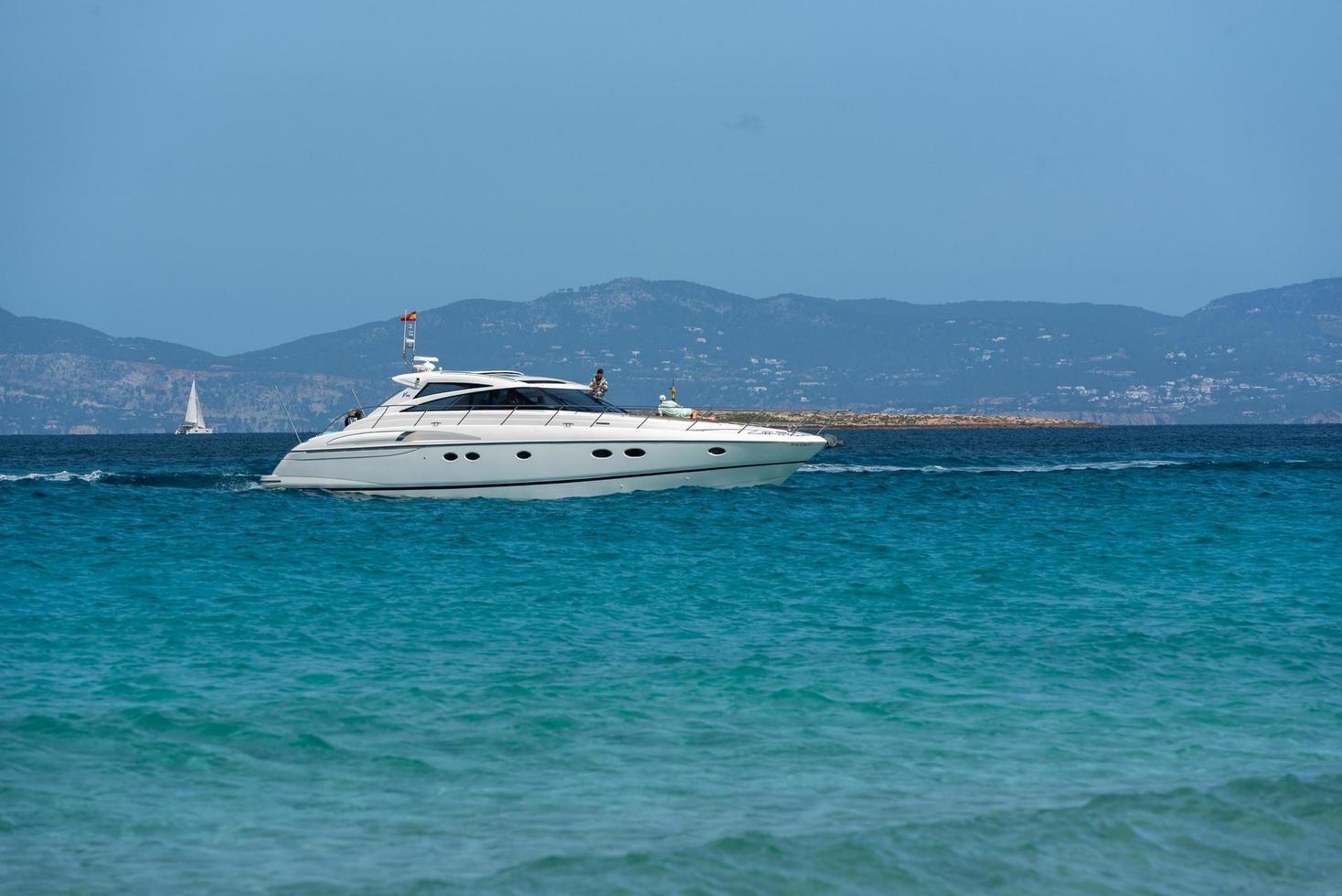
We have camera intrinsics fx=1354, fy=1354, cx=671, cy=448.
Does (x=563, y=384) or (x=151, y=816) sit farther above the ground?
(x=563, y=384)

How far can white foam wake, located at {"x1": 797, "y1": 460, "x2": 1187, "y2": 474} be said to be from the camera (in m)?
47.5

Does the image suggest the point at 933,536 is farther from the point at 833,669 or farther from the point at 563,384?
the point at 833,669

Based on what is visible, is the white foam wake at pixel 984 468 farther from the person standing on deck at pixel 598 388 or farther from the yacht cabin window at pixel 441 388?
the yacht cabin window at pixel 441 388

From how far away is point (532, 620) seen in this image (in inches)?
590

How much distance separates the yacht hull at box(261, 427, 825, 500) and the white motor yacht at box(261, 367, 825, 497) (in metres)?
0.02

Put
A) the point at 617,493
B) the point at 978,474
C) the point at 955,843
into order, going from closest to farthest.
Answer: the point at 955,843 < the point at 617,493 < the point at 978,474

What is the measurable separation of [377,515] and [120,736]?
56.8ft

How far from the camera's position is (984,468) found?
5112 centimetres

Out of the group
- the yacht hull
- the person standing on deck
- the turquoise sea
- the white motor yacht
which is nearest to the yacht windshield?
the white motor yacht

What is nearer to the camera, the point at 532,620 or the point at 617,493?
the point at 532,620

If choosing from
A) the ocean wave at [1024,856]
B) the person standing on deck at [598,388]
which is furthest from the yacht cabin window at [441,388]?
the ocean wave at [1024,856]

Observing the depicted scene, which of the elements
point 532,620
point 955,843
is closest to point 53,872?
point 955,843

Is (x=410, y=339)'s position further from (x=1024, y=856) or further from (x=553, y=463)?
(x=1024, y=856)

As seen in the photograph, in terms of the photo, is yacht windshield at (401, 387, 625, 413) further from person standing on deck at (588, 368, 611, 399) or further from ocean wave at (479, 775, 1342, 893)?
ocean wave at (479, 775, 1342, 893)
